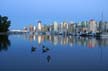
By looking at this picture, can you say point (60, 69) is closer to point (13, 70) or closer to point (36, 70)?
point (36, 70)

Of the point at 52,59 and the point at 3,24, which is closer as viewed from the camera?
the point at 52,59

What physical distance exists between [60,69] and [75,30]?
101m

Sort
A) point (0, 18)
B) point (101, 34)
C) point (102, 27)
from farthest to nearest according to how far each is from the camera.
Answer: point (0, 18), point (102, 27), point (101, 34)

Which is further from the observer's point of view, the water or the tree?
the tree

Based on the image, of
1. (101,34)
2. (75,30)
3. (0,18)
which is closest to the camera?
(101,34)

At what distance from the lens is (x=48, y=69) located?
14406mm

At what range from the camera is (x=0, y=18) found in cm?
9462

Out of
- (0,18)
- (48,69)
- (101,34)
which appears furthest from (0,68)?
(0,18)

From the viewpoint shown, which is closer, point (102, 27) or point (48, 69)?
point (48, 69)

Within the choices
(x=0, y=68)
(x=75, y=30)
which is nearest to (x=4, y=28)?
(x=75, y=30)

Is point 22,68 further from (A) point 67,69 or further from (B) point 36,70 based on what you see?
(A) point 67,69

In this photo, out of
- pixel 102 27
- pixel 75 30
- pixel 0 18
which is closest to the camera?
pixel 102 27

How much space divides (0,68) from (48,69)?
2270 millimetres

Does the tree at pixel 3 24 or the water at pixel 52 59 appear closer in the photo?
the water at pixel 52 59
